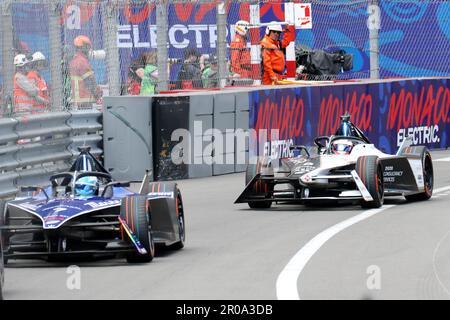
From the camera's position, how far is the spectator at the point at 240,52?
2298cm

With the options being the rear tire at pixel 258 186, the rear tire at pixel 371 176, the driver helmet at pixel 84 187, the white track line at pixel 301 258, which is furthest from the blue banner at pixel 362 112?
the driver helmet at pixel 84 187

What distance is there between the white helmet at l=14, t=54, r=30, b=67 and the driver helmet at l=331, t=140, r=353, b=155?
425cm

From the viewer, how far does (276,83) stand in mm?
23469

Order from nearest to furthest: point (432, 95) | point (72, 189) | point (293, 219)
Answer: point (72, 189) → point (293, 219) → point (432, 95)

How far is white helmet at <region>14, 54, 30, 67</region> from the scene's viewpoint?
53.9 ft

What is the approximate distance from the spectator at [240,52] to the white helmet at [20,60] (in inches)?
267

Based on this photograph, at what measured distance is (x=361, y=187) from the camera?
587 inches

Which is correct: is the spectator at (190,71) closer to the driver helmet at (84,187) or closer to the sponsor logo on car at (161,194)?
the sponsor logo on car at (161,194)

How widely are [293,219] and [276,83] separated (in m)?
9.32

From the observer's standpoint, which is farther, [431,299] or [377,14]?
[377,14]

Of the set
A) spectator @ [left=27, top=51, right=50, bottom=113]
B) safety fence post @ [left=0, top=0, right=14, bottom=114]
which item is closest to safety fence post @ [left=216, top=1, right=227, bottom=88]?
spectator @ [left=27, top=51, right=50, bottom=113]
